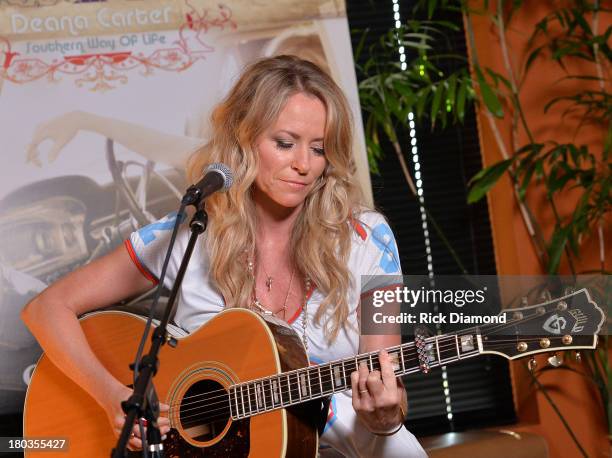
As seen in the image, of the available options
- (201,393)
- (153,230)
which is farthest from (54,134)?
(201,393)

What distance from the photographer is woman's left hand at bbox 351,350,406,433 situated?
6.57ft

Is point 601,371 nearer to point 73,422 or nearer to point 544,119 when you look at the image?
point 544,119

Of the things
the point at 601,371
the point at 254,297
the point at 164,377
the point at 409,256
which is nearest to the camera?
the point at 164,377

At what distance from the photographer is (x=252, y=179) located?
2430 mm

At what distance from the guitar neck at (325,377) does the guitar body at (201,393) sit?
0.03 metres

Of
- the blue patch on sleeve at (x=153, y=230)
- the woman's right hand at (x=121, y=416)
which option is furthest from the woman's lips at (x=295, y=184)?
the woman's right hand at (x=121, y=416)

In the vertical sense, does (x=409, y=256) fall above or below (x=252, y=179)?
above

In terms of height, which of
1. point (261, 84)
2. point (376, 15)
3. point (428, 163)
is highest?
point (376, 15)

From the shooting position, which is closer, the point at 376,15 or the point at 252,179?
the point at 252,179

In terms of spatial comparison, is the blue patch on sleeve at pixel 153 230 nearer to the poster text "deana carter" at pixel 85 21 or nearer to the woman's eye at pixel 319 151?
the woman's eye at pixel 319 151

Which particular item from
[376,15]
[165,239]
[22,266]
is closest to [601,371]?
[376,15]

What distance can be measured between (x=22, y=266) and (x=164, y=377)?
96cm

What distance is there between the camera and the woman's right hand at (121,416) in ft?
7.15

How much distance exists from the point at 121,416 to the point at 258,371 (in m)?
0.38
